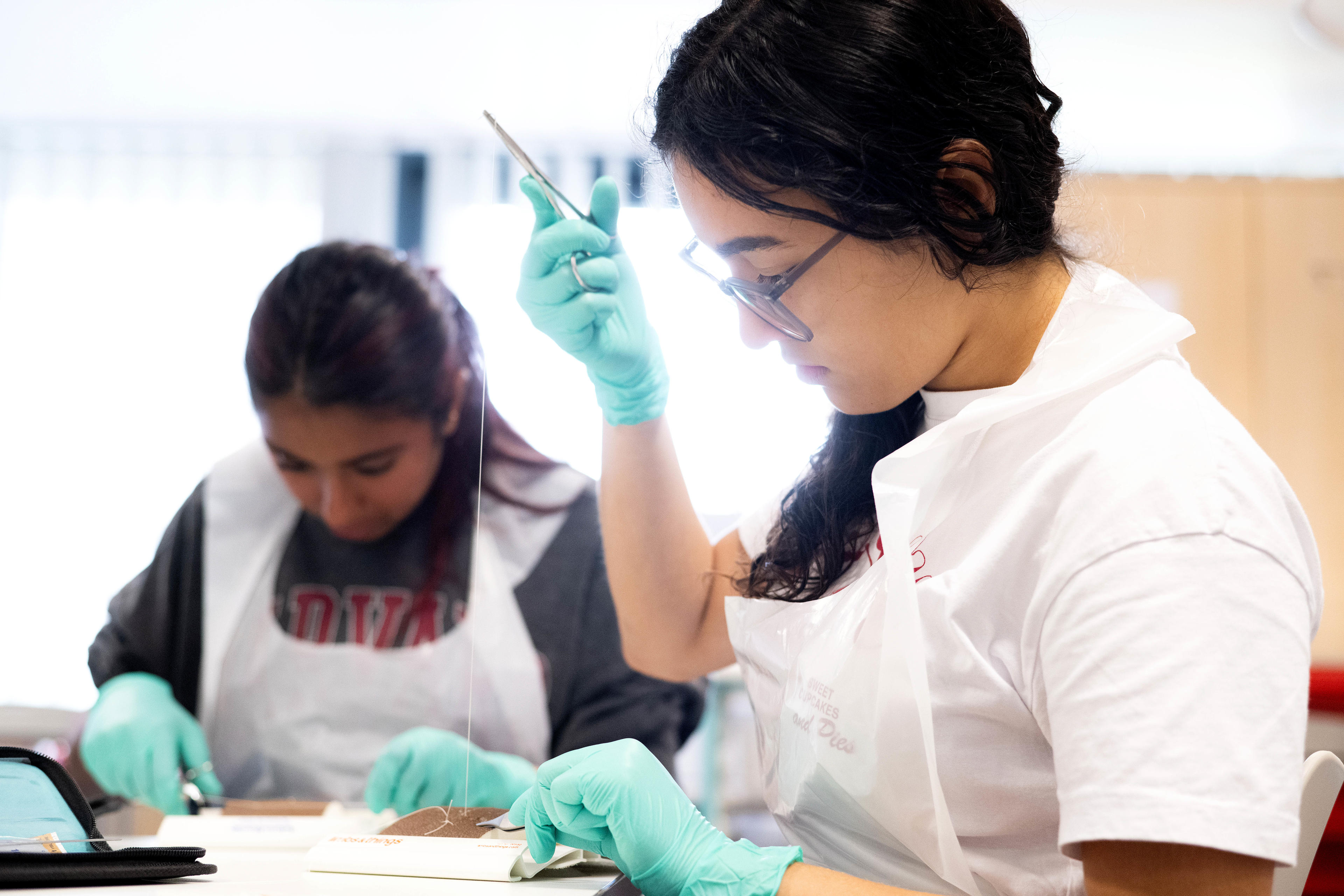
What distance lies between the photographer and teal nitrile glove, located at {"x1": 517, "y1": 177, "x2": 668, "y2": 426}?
1.00m

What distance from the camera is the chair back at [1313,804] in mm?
709

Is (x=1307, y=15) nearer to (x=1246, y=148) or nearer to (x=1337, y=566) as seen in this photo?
(x=1246, y=148)

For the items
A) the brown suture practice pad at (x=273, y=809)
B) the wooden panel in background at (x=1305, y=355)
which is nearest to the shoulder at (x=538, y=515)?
the brown suture practice pad at (x=273, y=809)

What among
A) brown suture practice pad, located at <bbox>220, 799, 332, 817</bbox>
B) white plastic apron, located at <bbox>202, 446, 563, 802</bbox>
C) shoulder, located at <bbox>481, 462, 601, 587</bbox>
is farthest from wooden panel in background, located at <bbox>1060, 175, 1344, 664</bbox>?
brown suture practice pad, located at <bbox>220, 799, 332, 817</bbox>

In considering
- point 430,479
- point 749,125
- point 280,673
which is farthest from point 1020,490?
point 280,673

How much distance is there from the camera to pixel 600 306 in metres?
1.00

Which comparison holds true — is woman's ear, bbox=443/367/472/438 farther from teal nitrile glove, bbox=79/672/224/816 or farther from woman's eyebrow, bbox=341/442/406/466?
teal nitrile glove, bbox=79/672/224/816

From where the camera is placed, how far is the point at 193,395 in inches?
140

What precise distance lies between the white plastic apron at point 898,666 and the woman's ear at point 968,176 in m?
0.10

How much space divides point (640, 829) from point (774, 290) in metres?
0.40

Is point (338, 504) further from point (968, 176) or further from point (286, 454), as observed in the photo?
point (968, 176)

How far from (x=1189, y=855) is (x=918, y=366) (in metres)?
0.38

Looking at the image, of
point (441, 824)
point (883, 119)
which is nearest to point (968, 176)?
point (883, 119)

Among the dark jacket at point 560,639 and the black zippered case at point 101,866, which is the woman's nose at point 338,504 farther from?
Answer: the black zippered case at point 101,866
